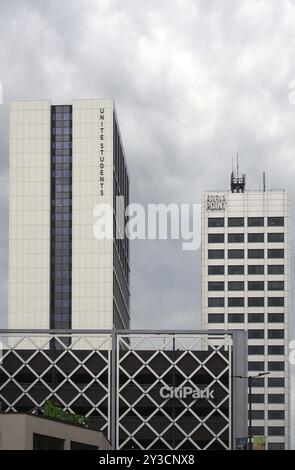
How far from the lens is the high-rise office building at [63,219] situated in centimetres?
17875

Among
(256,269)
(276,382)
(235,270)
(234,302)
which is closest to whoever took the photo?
(276,382)

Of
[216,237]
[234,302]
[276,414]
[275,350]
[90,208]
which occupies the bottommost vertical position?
[276,414]

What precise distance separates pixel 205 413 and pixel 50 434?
Answer: 84911 millimetres

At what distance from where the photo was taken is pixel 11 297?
184 m

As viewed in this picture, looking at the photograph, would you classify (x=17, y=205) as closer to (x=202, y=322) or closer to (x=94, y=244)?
(x=94, y=244)

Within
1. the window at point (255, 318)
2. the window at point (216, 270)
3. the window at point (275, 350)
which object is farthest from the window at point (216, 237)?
the window at point (275, 350)

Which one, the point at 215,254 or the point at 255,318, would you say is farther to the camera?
the point at 215,254

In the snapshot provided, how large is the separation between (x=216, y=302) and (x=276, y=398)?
1986 cm

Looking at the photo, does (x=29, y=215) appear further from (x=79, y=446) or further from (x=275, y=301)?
(x=79, y=446)

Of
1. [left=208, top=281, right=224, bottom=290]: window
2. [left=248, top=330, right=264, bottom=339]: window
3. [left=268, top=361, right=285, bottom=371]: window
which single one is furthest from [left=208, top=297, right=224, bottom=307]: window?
[left=268, top=361, right=285, bottom=371]: window

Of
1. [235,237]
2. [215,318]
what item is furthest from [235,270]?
[215,318]

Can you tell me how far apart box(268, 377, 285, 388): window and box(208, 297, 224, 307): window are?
16.0 metres

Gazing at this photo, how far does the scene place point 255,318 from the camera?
648 ft
